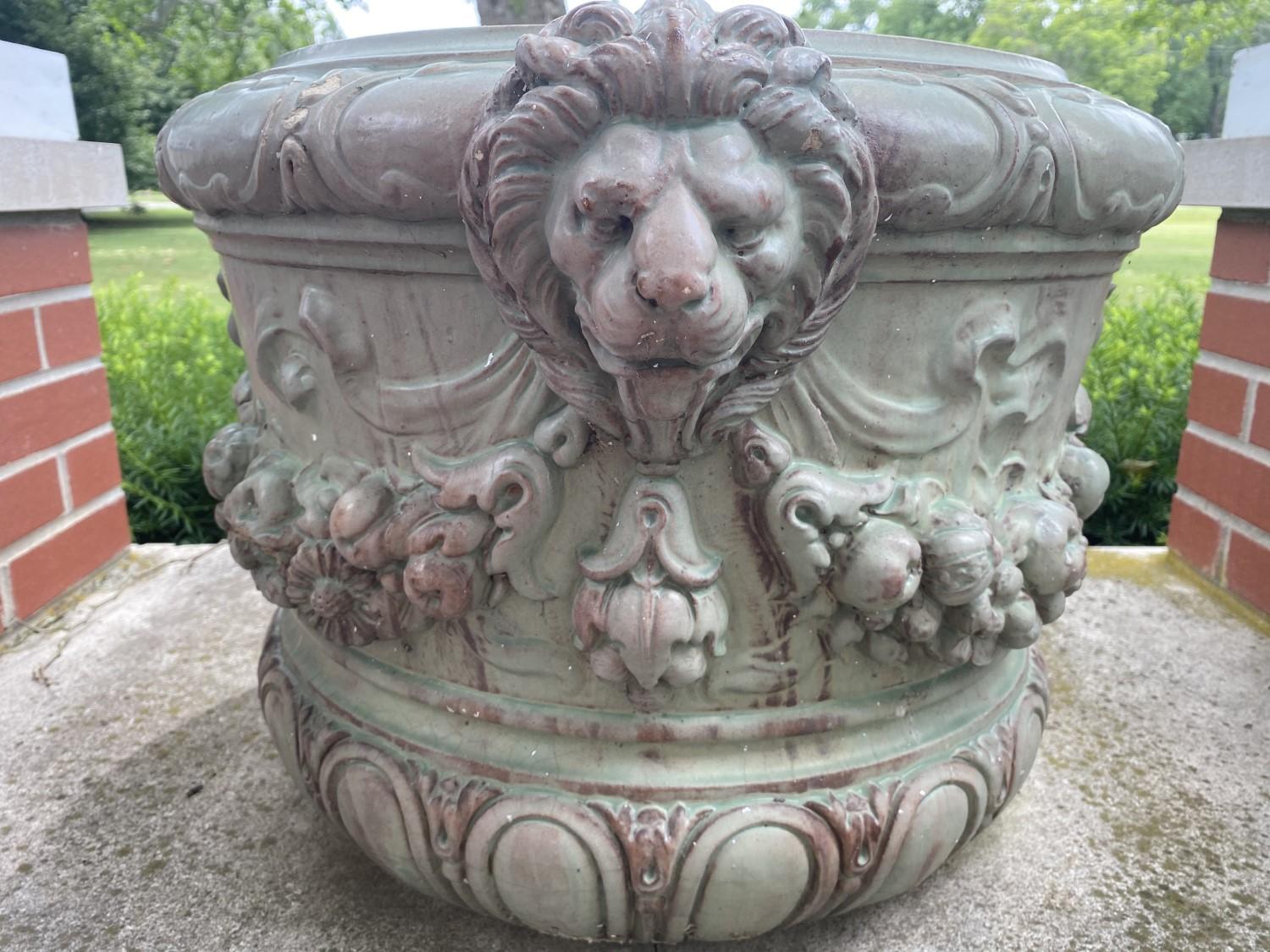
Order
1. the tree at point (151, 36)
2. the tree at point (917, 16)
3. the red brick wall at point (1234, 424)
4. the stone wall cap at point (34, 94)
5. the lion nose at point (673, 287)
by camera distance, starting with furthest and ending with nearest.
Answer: the tree at point (917, 16), the tree at point (151, 36), the red brick wall at point (1234, 424), the stone wall cap at point (34, 94), the lion nose at point (673, 287)

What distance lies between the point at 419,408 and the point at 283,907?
2.27 ft

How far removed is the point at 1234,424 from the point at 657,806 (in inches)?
66.4

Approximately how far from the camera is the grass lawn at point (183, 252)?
9.29 metres

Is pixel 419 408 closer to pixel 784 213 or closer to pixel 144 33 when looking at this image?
pixel 784 213

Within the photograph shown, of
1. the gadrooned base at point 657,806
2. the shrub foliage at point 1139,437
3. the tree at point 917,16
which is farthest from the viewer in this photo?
the tree at point 917,16

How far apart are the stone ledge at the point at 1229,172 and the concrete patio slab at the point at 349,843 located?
2.84 feet

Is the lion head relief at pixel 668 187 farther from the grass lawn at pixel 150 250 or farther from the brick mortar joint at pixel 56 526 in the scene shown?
the grass lawn at pixel 150 250

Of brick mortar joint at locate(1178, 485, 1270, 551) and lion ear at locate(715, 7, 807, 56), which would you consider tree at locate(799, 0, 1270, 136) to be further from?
lion ear at locate(715, 7, 807, 56)

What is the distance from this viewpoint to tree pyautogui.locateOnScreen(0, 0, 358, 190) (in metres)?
5.42

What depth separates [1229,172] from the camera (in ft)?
6.39

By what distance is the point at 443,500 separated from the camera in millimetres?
948

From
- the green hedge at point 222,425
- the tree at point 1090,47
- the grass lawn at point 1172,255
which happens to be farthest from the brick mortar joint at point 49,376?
the tree at point 1090,47

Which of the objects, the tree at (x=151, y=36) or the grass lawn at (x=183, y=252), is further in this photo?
the grass lawn at (x=183, y=252)

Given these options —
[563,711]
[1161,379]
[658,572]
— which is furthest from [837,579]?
[1161,379]
